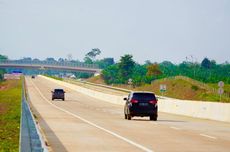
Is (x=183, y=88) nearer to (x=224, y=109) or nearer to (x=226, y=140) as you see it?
(x=224, y=109)

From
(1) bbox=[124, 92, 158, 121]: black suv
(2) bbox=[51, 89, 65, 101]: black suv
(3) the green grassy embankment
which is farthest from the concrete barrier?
(3) the green grassy embankment

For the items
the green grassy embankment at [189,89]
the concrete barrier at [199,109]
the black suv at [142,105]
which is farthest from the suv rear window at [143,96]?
the green grassy embankment at [189,89]

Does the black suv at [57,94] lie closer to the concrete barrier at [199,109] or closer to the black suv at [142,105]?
the concrete barrier at [199,109]

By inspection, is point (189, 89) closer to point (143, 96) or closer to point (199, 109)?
point (199, 109)

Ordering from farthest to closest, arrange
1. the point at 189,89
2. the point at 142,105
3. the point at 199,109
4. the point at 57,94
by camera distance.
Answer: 1. the point at 189,89
2. the point at 57,94
3. the point at 199,109
4. the point at 142,105

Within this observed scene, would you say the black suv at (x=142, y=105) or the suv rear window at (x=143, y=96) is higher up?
the suv rear window at (x=143, y=96)

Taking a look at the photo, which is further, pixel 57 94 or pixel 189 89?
pixel 189 89

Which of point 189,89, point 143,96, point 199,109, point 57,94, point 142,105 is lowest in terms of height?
point 57,94

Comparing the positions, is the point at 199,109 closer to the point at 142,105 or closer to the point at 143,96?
the point at 143,96

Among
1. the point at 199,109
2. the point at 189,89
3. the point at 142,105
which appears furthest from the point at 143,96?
the point at 189,89

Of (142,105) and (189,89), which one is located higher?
(142,105)

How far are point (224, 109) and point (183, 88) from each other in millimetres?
75206

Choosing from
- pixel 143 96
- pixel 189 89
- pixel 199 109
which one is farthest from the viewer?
pixel 189 89

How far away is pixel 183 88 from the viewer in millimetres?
117812
